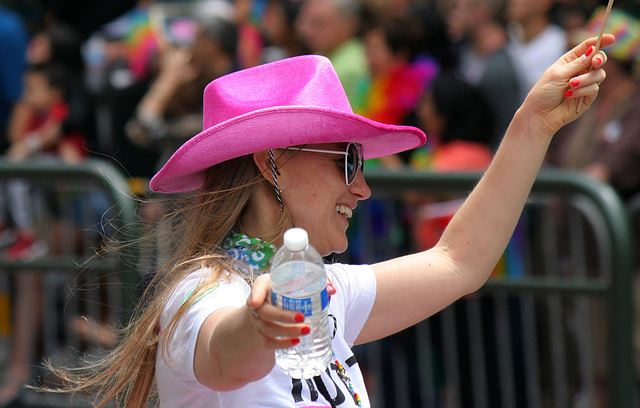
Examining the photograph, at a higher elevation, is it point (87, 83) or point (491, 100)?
point (87, 83)

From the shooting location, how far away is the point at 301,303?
1.65 m

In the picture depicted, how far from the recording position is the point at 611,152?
4719 mm

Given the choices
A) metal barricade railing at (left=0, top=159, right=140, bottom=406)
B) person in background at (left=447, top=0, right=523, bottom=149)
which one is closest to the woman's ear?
metal barricade railing at (left=0, top=159, right=140, bottom=406)

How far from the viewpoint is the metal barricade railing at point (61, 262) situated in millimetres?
5121

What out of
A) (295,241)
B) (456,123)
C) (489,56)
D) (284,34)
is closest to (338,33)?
(284,34)

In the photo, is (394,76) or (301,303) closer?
(301,303)

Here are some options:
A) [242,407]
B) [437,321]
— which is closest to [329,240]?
[242,407]

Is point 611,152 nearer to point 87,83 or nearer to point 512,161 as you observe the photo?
→ point 512,161

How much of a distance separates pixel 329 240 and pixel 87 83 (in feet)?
18.9

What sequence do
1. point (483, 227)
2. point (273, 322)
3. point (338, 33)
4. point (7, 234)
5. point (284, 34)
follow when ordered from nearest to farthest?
1. point (273, 322)
2. point (483, 227)
3. point (7, 234)
4. point (338, 33)
5. point (284, 34)

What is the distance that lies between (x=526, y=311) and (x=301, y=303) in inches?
125

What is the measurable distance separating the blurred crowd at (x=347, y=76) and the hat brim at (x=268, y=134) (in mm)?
1742

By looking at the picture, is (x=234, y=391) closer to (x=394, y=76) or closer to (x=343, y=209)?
(x=343, y=209)

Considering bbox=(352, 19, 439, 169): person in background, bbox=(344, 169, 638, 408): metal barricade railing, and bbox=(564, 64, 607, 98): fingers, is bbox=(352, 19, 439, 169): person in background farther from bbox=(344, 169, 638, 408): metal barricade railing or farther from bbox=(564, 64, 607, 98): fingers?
bbox=(564, 64, 607, 98): fingers
